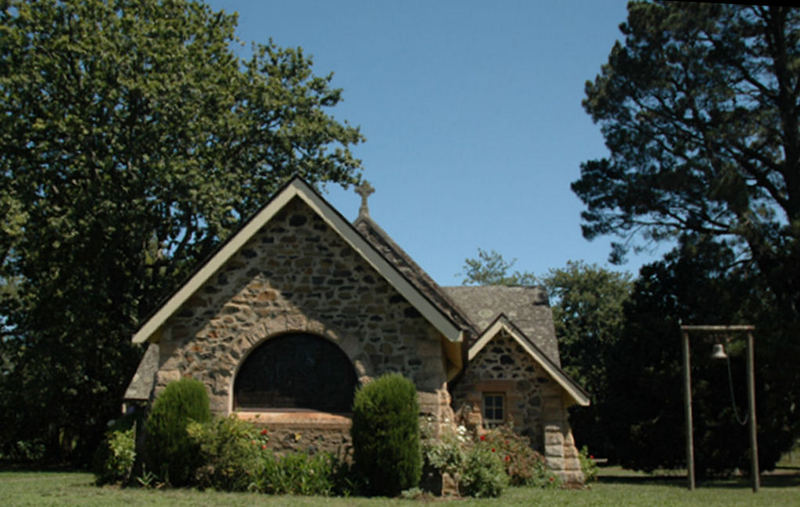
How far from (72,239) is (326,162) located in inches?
342

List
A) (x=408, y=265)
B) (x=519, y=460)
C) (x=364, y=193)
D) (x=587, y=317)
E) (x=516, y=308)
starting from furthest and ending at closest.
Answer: (x=587, y=317) → (x=516, y=308) → (x=364, y=193) → (x=408, y=265) → (x=519, y=460)

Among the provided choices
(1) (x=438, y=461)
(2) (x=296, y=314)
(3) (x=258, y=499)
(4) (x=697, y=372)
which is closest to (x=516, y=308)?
(4) (x=697, y=372)

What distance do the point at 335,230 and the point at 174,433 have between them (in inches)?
172

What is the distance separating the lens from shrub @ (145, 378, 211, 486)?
43.9 feet

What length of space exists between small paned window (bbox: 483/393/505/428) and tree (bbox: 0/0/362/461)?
10.1 m

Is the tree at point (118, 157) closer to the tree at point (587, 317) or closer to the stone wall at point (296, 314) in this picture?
the stone wall at point (296, 314)

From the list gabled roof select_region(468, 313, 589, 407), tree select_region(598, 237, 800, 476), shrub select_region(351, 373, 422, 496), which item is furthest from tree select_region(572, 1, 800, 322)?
shrub select_region(351, 373, 422, 496)

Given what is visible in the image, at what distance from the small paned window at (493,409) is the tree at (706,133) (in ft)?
30.1

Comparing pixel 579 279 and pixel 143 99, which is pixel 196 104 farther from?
pixel 579 279

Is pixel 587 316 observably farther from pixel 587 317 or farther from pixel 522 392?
pixel 522 392

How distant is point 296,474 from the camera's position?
43.9ft

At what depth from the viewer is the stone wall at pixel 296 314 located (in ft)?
46.8

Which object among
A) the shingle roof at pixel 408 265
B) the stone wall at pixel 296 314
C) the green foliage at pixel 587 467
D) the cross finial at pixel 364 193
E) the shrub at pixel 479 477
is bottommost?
the green foliage at pixel 587 467

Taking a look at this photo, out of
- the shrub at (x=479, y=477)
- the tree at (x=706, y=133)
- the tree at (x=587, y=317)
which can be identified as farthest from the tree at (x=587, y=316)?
the shrub at (x=479, y=477)
